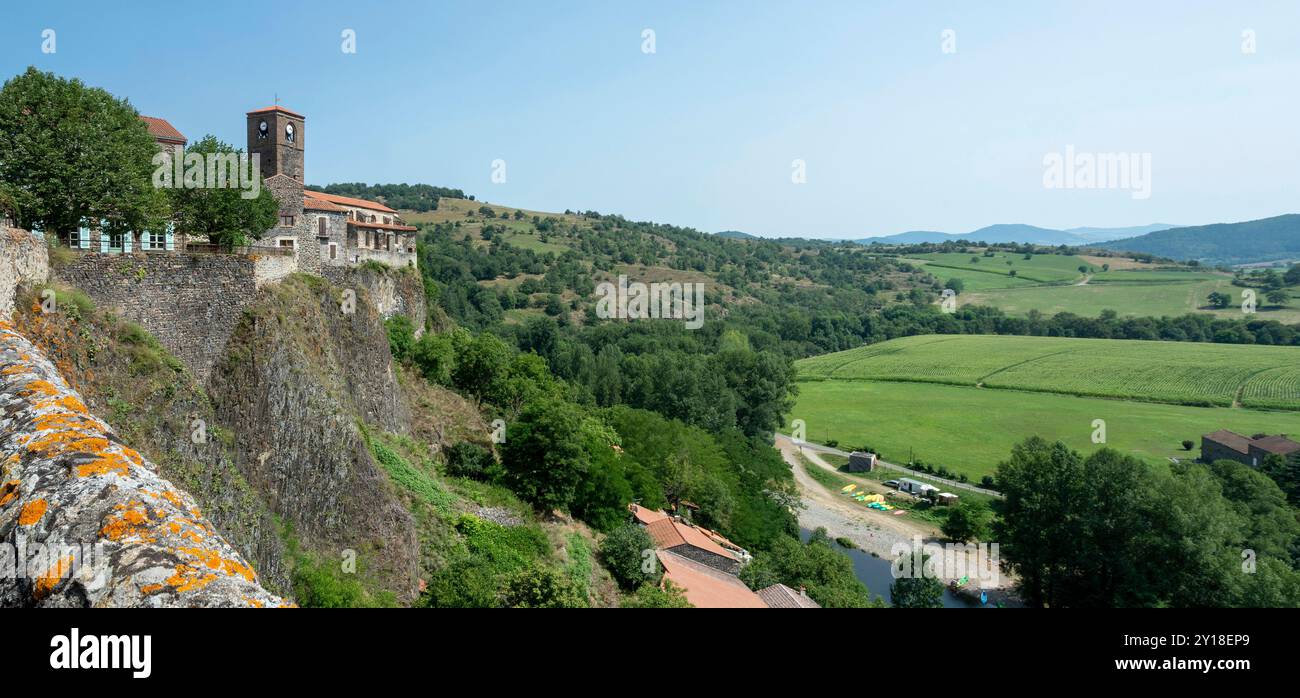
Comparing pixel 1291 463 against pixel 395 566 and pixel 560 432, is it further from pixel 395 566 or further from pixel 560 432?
pixel 395 566

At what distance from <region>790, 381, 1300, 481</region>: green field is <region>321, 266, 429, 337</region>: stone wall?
5266cm

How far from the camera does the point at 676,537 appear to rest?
36.6 meters

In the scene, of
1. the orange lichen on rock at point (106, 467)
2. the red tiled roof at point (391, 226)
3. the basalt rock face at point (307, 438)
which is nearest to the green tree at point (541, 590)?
the basalt rock face at point (307, 438)

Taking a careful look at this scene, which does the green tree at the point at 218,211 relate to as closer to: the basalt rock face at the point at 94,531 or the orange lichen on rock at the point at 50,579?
the basalt rock face at the point at 94,531

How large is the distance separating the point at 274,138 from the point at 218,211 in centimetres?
1157

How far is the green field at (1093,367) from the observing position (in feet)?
295

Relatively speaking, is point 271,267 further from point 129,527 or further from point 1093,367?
point 1093,367

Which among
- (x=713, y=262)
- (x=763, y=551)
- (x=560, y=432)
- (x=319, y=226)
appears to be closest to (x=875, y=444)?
(x=763, y=551)

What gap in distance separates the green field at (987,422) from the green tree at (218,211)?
64.1 metres

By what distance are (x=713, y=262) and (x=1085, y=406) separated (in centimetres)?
10517

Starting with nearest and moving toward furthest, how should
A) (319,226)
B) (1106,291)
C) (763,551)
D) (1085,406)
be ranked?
(319,226) < (763,551) < (1085,406) < (1106,291)

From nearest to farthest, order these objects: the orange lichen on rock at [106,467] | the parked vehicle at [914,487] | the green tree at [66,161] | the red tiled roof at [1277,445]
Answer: the orange lichen on rock at [106,467] < the green tree at [66,161] < the red tiled roof at [1277,445] < the parked vehicle at [914,487]
